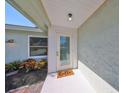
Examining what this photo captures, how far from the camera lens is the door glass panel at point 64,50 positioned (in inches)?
207

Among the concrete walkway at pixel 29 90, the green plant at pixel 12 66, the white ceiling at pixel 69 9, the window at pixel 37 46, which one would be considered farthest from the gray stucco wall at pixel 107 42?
the window at pixel 37 46

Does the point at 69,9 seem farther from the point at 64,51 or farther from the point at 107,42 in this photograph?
the point at 64,51

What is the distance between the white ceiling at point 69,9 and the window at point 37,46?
2.53 m

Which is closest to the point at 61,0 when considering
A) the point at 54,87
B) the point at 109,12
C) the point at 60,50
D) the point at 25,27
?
the point at 109,12

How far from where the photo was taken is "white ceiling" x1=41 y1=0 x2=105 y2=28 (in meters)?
3.39

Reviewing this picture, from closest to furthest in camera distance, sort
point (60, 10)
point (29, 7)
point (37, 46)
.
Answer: point (29, 7) < point (60, 10) < point (37, 46)

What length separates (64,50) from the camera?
5367mm

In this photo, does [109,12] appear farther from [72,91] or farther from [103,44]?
[72,91]

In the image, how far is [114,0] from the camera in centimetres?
253

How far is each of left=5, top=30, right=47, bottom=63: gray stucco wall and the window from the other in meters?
0.37

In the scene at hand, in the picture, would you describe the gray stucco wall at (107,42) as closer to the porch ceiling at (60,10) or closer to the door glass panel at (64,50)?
the porch ceiling at (60,10)

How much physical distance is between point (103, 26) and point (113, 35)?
612 mm

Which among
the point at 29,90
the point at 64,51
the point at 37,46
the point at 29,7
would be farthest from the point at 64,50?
the point at 29,7

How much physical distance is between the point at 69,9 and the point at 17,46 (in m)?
3.96
